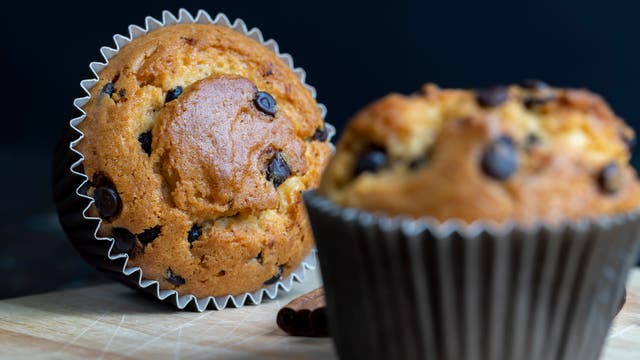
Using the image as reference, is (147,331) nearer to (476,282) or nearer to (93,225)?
(93,225)

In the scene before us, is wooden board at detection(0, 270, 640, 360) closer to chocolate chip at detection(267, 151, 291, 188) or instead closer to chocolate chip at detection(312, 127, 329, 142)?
chocolate chip at detection(267, 151, 291, 188)

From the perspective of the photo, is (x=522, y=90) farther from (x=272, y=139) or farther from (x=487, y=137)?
(x=272, y=139)

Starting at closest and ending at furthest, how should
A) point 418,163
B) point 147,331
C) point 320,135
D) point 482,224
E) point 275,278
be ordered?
1. point 482,224
2. point 418,163
3. point 147,331
4. point 275,278
5. point 320,135

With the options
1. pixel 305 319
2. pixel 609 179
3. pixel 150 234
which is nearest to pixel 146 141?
pixel 150 234

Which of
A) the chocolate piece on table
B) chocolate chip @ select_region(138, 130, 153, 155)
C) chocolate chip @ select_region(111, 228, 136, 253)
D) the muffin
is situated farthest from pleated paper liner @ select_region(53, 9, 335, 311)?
the muffin

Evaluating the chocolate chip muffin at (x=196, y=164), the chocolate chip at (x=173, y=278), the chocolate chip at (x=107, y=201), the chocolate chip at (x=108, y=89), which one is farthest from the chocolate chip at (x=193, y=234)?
the chocolate chip at (x=108, y=89)

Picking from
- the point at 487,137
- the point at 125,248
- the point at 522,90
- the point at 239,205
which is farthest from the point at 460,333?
the point at 125,248
